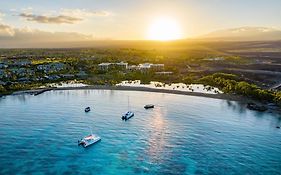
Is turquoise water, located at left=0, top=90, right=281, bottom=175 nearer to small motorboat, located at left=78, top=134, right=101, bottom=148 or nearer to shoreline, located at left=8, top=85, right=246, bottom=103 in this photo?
small motorboat, located at left=78, top=134, right=101, bottom=148

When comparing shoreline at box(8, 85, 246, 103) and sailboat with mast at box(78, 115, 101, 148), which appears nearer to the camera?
sailboat with mast at box(78, 115, 101, 148)

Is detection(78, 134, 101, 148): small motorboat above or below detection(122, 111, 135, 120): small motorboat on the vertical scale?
below

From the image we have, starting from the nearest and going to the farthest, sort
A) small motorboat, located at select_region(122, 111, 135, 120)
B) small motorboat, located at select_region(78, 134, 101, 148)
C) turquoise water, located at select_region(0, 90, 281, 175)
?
turquoise water, located at select_region(0, 90, 281, 175) → small motorboat, located at select_region(78, 134, 101, 148) → small motorboat, located at select_region(122, 111, 135, 120)

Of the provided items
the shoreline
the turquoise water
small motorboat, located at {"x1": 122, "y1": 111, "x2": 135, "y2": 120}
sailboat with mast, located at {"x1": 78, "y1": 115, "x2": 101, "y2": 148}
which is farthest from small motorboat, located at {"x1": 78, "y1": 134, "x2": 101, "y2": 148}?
the shoreline

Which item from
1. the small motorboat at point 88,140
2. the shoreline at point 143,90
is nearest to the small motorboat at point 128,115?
the small motorboat at point 88,140

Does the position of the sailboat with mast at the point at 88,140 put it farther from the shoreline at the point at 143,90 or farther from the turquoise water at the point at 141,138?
the shoreline at the point at 143,90

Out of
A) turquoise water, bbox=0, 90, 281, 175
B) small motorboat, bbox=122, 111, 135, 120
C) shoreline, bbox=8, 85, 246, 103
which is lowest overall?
turquoise water, bbox=0, 90, 281, 175

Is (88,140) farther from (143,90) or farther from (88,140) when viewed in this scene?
(143,90)
